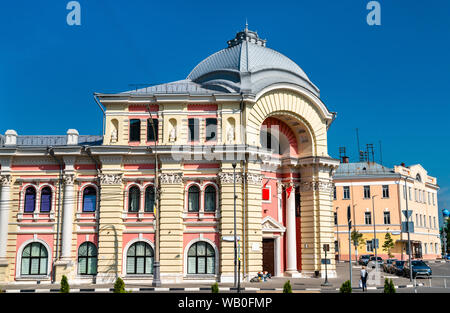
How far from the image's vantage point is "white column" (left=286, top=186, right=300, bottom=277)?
42.2 m

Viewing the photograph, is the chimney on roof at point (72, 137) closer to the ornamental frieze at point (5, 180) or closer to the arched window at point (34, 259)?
the ornamental frieze at point (5, 180)

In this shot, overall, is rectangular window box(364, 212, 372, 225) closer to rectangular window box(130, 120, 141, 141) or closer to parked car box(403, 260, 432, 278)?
parked car box(403, 260, 432, 278)

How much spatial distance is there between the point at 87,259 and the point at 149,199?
21.5 ft

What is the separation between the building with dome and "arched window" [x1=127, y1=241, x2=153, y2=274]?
0.08m

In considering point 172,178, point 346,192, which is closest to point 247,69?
point 172,178

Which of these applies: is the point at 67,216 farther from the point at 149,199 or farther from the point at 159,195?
the point at 159,195

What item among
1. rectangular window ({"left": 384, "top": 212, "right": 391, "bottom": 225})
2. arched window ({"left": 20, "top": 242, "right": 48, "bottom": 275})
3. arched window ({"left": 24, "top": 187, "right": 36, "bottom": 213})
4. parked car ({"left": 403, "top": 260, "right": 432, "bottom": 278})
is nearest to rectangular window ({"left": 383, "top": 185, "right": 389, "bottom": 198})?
rectangular window ({"left": 384, "top": 212, "right": 391, "bottom": 225})

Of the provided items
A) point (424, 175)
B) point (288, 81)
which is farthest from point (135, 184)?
point (424, 175)

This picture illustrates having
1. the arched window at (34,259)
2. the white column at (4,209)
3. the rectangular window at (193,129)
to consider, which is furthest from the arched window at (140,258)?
the white column at (4,209)

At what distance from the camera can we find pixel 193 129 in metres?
40.1

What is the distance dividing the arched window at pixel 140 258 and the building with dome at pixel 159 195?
8 cm

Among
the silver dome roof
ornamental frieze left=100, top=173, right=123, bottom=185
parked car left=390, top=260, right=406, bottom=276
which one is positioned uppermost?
the silver dome roof

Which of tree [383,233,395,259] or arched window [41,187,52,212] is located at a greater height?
arched window [41,187,52,212]
